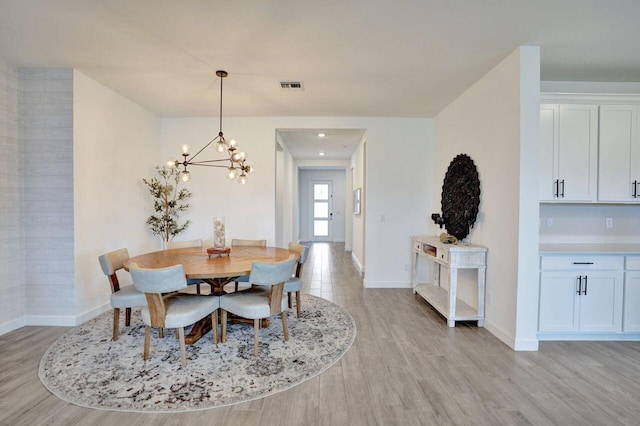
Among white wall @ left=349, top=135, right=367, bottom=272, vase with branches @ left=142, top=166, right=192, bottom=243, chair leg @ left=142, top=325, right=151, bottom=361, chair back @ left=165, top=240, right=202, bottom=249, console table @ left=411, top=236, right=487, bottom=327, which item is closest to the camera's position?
chair leg @ left=142, top=325, right=151, bottom=361

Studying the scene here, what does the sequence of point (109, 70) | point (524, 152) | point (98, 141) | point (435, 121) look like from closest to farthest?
point (524, 152) → point (109, 70) → point (98, 141) → point (435, 121)

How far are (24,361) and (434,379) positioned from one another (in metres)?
3.35

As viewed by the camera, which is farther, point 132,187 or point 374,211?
point 374,211

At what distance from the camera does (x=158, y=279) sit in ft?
7.53

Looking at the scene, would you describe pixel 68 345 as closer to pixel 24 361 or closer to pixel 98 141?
pixel 24 361

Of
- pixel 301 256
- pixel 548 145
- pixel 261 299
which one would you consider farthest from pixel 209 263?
pixel 548 145

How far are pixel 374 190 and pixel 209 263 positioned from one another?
2.94 metres

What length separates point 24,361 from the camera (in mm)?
2498

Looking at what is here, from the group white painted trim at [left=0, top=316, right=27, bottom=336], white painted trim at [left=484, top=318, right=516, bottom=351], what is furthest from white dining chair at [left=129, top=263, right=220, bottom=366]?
white painted trim at [left=484, top=318, right=516, bottom=351]

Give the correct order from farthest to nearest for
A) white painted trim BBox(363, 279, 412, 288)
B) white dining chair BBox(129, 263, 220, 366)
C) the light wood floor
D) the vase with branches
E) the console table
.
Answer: white painted trim BBox(363, 279, 412, 288) < the vase with branches < the console table < white dining chair BBox(129, 263, 220, 366) < the light wood floor

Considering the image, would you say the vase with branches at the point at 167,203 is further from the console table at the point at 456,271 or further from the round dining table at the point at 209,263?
the console table at the point at 456,271

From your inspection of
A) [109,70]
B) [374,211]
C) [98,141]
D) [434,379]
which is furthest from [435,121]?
[98,141]

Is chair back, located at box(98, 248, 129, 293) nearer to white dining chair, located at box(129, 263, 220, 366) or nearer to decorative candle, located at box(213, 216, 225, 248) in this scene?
white dining chair, located at box(129, 263, 220, 366)

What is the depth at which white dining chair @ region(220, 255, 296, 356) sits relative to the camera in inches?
101
